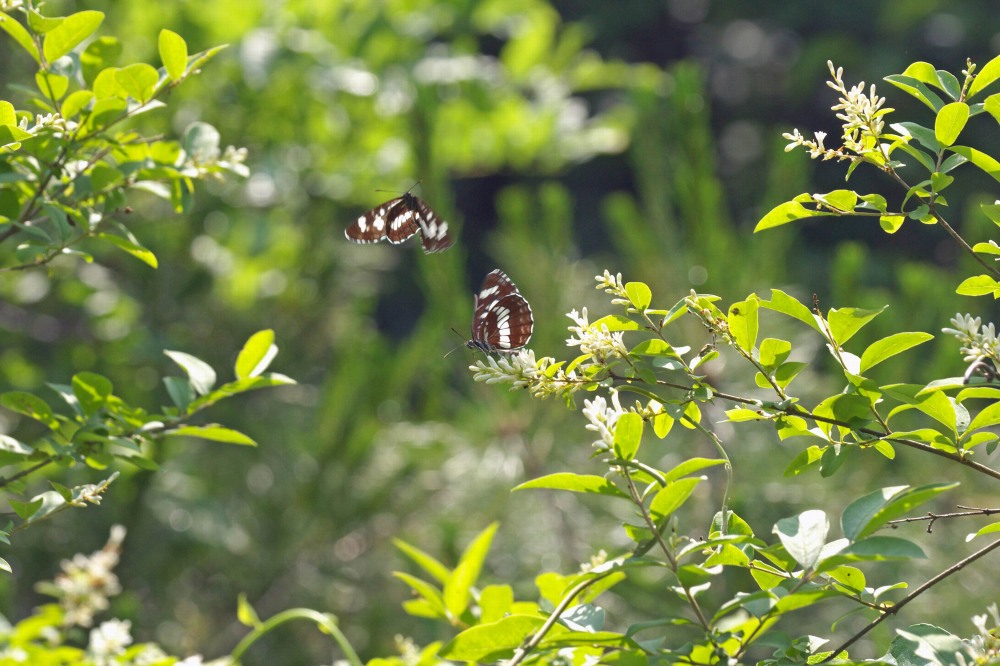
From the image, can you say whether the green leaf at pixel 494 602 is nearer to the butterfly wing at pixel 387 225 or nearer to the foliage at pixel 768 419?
the foliage at pixel 768 419

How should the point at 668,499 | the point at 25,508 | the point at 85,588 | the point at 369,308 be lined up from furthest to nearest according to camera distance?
1. the point at 369,308
2. the point at 85,588
3. the point at 25,508
4. the point at 668,499

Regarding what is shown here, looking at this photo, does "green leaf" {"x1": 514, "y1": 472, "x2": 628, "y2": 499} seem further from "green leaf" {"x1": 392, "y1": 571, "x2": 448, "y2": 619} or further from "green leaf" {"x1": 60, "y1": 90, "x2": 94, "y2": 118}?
"green leaf" {"x1": 60, "y1": 90, "x2": 94, "y2": 118}

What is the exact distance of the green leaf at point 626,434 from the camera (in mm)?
621

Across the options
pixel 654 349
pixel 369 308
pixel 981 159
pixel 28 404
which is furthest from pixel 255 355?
pixel 369 308

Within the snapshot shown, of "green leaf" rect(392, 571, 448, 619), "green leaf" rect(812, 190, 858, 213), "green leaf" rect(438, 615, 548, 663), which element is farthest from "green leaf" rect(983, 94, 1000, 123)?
"green leaf" rect(392, 571, 448, 619)

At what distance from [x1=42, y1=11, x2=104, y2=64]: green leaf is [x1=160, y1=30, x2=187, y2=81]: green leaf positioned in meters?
0.06

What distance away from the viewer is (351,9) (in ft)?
8.77

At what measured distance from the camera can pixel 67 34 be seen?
827mm

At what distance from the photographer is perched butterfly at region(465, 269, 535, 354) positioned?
83 centimetres

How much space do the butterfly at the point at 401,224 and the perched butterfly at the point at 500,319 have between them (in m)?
0.14

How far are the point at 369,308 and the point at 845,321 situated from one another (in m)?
2.64

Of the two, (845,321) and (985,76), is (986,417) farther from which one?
(985,76)

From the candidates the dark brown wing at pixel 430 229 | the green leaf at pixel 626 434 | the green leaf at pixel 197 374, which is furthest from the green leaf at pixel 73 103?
the green leaf at pixel 626 434

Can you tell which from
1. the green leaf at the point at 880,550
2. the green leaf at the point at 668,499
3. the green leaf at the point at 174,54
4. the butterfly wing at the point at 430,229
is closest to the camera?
the green leaf at the point at 880,550
